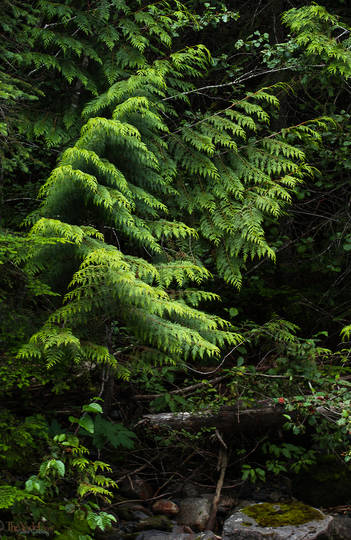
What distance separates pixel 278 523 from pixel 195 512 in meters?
0.87

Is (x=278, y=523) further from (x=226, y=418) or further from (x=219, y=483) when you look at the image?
(x=226, y=418)

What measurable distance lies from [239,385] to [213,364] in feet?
4.54

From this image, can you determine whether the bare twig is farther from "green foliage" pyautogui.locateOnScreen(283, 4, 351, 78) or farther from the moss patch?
"green foliage" pyautogui.locateOnScreen(283, 4, 351, 78)

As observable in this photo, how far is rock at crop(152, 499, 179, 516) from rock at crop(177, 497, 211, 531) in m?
0.06

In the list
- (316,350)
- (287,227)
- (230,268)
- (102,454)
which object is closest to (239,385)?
(316,350)

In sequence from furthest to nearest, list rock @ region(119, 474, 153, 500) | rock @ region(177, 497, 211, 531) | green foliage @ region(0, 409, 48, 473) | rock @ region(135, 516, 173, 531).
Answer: rock @ region(119, 474, 153, 500) < rock @ region(177, 497, 211, 531) < rock @ region(135, 516, 173, 531) < green foliage @ region(0, 409, 48, 473)

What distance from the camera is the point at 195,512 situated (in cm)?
493

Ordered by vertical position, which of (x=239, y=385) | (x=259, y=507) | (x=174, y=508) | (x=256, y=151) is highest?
(x=256, y=151)

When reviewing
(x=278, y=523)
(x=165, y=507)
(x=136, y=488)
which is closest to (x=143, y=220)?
(x=136, y=488)

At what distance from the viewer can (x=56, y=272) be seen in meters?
4.33

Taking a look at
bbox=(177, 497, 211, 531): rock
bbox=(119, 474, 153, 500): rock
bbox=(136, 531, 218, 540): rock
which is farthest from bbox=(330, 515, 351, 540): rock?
bbox=(119, 474, 153, 500): rock

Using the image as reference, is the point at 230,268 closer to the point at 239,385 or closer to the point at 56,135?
the point at 239,385

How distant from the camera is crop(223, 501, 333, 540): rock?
4.33 meters

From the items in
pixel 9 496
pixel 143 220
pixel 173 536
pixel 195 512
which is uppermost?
pixel 143 220
